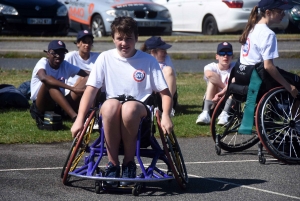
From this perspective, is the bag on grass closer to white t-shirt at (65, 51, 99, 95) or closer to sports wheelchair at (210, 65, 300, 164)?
white t-shirt at (65, 51, 99, 95)

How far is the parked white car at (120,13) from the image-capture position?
66.6ft

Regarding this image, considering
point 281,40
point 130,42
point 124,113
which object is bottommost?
point 281,40

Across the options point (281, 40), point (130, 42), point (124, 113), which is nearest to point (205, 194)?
point (124, 113)

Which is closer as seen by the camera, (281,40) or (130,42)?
(130,42)

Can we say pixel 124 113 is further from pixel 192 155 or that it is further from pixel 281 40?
pixel 281 40

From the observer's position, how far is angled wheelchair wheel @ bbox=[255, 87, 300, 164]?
7590 mm

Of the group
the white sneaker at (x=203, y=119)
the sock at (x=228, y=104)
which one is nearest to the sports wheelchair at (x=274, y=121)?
the sock at (x=228, y=104)

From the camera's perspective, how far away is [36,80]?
1053 cm

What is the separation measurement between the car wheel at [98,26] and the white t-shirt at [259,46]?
503 inches

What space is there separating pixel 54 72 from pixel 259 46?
11.5ft

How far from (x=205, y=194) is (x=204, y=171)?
101cm

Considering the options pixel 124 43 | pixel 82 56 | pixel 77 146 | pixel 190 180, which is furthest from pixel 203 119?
pixel 77 146

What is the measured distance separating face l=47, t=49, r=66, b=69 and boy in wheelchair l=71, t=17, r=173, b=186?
3.61m

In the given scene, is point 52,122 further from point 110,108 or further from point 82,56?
point 110,108
